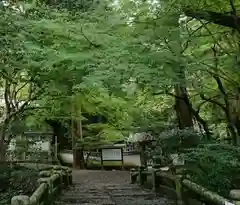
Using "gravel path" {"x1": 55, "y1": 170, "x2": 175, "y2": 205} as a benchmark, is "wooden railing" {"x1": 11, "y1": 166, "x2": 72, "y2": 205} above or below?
above

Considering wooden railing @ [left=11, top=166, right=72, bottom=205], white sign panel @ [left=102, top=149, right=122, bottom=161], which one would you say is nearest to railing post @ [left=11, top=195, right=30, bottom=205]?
wooden railing @ [left=11, top=166, right=72, bottom=205]

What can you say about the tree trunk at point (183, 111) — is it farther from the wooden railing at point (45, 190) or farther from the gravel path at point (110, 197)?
the wooden railing at point (45, 190)

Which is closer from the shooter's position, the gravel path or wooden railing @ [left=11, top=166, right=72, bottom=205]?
wooden railing @ [left=11, top=166, right=72, bottom=205]

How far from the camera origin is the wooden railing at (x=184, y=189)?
4.77 metres

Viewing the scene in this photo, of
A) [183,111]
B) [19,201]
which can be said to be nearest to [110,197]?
[183,111]

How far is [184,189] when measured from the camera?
695 cm

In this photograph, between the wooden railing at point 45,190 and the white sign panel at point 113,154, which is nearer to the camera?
the wooden railing at point 45,190

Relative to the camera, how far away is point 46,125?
20844 millimetres

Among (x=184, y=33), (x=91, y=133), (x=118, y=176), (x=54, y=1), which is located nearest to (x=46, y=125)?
(x=91, y=133)

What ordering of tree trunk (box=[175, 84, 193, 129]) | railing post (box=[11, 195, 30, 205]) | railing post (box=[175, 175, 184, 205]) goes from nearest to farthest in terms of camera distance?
railing post (box=[11, 195, 30, 205]), railing post (box=[175, 175, 184, 205]), tree trunk (box=[175, 84, 193, 129])

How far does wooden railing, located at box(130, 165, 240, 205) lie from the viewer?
15.7 ft

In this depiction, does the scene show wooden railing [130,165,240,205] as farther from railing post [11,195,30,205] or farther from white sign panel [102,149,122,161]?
white sign panel [102,149,122,161]

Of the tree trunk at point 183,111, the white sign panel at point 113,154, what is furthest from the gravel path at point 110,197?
the white sign panel at point 113,154

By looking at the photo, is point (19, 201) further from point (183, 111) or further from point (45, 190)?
point (183, 111)
